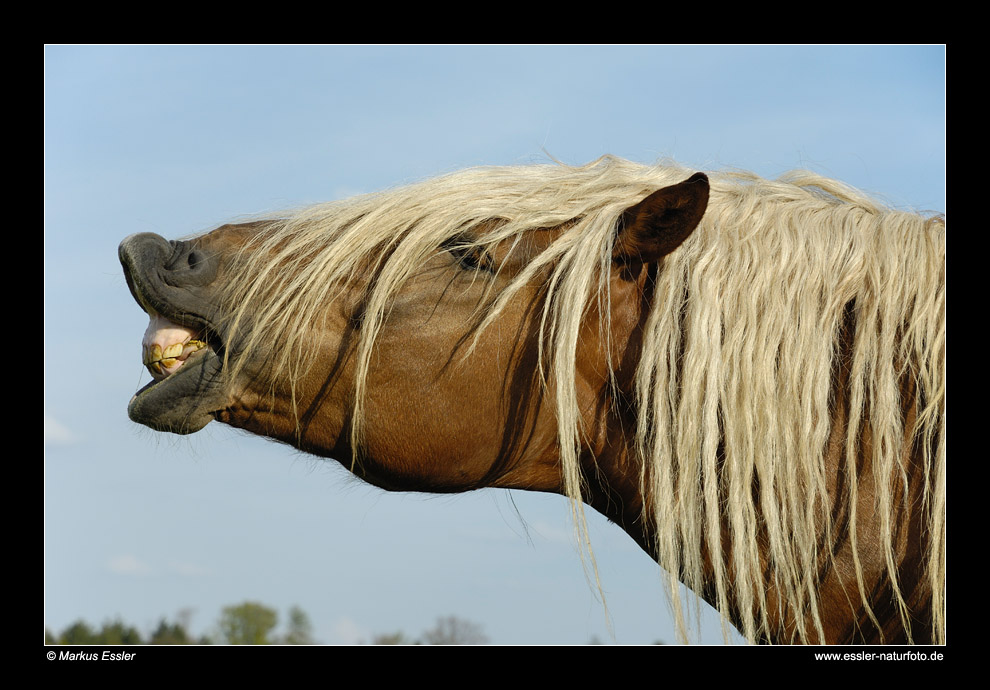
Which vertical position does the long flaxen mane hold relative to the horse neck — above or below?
above

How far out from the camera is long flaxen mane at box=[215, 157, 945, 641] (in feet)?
8.30

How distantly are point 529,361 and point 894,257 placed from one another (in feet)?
4.25

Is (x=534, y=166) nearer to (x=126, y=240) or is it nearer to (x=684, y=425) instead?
(x=684, y=425)

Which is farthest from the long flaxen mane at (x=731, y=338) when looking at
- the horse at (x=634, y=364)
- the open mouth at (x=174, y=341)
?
the open mouth at (x=174, y=341)

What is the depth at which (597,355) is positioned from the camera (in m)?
2.76

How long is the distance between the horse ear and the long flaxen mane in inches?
A: 2.7

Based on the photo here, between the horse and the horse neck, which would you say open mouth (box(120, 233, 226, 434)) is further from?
the horse neck

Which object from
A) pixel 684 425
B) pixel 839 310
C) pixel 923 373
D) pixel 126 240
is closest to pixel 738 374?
pixel 684 425

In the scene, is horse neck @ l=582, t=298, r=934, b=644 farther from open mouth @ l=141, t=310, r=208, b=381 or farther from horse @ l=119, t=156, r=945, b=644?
open mouth @ l=141, t=310, r=208, b=381

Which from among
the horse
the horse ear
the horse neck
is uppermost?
the horse ear

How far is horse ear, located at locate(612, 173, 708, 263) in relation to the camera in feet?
8.35

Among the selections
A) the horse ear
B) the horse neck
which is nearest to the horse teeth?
the horse ear

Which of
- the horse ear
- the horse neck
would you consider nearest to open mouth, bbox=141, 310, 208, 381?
the horse ear

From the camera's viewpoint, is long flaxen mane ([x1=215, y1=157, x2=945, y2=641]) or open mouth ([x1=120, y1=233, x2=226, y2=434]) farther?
open mouth ([x1=120, y1=233, x2=226, y2=434])
